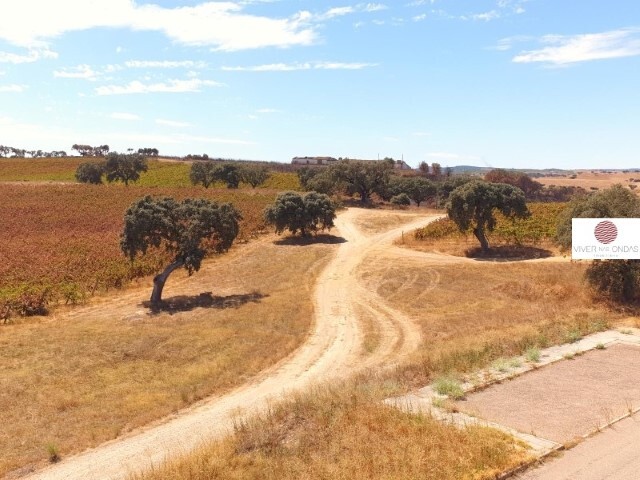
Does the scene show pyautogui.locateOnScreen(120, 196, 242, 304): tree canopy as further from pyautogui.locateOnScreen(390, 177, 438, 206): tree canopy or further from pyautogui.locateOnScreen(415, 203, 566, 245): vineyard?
pyautogui.locateOnScreen(390, 177, 438, 206): tree canopy

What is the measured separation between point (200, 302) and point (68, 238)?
96.7 feet

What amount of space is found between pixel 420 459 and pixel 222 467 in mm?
4545

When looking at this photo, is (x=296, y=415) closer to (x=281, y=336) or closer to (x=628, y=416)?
(x=628, y=416)

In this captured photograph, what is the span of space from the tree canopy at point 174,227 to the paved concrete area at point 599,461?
89.8 ft

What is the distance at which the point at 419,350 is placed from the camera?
77.9 feet

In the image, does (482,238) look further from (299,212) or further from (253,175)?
(253,175)

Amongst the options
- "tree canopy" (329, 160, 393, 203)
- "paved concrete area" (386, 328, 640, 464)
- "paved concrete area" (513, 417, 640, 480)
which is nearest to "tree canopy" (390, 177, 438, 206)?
"tree canopy" (329, 160, 393, 203)

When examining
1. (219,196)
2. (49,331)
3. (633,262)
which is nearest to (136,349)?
(49,331)

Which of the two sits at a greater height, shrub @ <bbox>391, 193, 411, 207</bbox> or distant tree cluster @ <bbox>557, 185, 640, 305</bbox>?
shrub @ <bbox>391, 193, 411, 207</bbox>

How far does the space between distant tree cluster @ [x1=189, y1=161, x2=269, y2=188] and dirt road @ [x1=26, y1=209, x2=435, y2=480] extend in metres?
66.7

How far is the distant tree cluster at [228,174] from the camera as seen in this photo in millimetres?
106125

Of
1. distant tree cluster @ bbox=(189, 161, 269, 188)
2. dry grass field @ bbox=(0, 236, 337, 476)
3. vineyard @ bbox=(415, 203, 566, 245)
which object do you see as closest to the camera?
dry grass field @ bbox=(0, 236, 337, 476)

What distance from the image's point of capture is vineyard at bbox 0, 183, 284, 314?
37906mm

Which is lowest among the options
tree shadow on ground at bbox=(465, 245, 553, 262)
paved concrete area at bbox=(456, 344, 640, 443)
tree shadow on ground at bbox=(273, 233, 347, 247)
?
paved concrete area at bbox=(456, 344, 640, 443)
